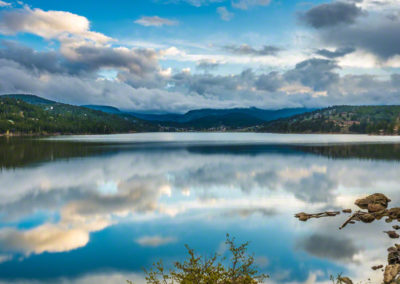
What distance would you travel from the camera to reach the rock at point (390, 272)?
49.9 feet

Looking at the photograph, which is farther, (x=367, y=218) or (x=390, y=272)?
(x=367, y=218)

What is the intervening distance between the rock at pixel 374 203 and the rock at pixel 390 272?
13.9m

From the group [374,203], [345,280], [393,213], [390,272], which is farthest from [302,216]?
[345,280]

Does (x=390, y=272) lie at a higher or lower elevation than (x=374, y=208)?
higher

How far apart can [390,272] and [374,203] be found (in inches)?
658

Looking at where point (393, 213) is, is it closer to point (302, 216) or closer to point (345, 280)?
point (302, 216)

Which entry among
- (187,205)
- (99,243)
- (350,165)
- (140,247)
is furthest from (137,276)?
(350,165)

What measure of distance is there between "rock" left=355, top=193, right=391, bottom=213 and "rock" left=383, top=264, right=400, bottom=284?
1388 cm

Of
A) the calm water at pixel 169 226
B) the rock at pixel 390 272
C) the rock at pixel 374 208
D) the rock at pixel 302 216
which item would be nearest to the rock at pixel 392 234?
the calm water at pixel 169 226

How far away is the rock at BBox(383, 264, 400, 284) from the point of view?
1520 cm

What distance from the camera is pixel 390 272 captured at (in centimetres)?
1577

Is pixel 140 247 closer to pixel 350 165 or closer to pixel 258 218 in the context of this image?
pixel 258 218

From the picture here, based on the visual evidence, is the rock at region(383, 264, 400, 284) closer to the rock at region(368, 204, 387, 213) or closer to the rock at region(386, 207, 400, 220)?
the rock at region(386, 207, 400, 220)

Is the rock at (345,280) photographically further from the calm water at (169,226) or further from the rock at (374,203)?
the rock at (374,203)
